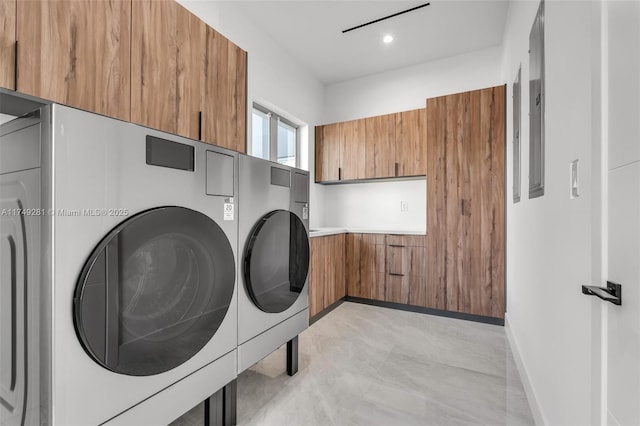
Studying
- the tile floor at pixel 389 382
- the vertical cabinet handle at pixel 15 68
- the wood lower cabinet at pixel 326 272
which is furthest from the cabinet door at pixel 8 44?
the wood lower cabinet at pixel 326 272

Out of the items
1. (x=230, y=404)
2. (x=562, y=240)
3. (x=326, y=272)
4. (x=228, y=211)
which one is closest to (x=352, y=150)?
(x=326, y=272)

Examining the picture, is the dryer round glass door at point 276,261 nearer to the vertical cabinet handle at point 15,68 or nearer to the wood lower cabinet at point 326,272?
the wood lower cabinet at point 326,272

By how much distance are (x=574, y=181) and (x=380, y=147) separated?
8.18 ft

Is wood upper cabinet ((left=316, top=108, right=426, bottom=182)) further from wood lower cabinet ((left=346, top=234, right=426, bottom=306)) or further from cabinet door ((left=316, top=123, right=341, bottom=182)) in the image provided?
wood lower cabinet ((left=346, top=234, right=426, bottom=306))

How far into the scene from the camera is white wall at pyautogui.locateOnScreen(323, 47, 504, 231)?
316cm

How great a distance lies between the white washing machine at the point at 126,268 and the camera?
2.38 ft

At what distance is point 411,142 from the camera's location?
3115 mm

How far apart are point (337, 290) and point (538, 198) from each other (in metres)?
2.13

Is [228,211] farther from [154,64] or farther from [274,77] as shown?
[274,77]

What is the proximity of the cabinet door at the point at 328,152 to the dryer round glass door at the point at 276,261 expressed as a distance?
1904mm

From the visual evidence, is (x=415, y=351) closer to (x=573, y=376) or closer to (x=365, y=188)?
(x=573, y=376)

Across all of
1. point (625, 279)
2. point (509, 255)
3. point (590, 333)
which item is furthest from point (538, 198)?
point (509, 255)

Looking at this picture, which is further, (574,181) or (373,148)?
(373,148)

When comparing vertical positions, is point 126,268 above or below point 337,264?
above
